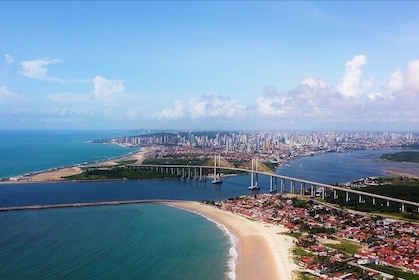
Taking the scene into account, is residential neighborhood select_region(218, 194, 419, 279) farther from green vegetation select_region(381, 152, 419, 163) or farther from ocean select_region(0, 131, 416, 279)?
green vegetation select_region(381, 152, 419, 163)

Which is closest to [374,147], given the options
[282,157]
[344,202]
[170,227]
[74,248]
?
[282,157]

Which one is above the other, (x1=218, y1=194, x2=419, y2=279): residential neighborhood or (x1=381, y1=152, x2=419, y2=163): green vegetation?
(x1=381, y1=152, x2=419, y2=163): green vegetation

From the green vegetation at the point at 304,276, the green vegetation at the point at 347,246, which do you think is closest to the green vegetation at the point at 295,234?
the green vegetation at the point at 347,246

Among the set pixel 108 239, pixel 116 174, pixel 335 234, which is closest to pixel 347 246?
pixel 335 234

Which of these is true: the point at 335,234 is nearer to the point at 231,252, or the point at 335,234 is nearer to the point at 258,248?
the point at 258,248

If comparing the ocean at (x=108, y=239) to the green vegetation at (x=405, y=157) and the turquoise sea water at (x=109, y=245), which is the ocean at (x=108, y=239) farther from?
the green vegetation at (x=405, y=157)

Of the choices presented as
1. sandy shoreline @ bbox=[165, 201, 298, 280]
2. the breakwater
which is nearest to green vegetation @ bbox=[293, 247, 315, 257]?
sandy shoreline @ bbox=[165, 201, 298, 280]

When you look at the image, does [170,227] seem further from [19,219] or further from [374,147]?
[374,147]
